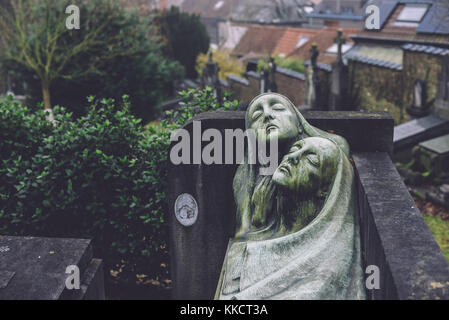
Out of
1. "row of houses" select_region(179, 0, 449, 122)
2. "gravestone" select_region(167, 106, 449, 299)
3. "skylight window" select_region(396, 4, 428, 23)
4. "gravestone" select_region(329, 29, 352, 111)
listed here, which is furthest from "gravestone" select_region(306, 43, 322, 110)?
"gravestone" select_region(167, 106, 449, 299)

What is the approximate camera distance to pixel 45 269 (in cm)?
476

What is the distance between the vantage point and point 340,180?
4320 mm

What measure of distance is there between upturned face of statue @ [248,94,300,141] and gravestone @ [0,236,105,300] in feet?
6.81

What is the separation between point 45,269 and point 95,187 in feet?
6.16

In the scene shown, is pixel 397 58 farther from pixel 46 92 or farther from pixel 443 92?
pixel 46 92

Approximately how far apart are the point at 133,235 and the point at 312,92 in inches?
535

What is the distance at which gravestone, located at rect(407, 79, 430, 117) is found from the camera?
50.1ft

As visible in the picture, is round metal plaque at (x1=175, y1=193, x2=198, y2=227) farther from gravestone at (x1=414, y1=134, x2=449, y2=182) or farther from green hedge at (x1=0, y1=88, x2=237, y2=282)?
gravestone at (x1=414, y1=134, x2=449, y2=182)

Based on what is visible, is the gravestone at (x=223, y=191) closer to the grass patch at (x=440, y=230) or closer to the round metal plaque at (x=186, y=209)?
the round metal plaque at (x=186, y=209)

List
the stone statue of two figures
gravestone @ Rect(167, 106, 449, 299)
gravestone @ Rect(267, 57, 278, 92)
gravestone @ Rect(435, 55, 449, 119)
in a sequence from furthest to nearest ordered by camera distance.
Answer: gravestone @ Rect(267, 57, 278, 92) → gravestone @ Rect(435, 55, 449, 119) → gravestone @ Rect(167, 106, 449, 299) → the stone statue of two figures

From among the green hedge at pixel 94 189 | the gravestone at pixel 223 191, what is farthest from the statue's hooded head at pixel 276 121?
the green hedge at pixel 94 189

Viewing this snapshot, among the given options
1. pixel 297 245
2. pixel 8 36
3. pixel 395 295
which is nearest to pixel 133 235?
pixel 297 245

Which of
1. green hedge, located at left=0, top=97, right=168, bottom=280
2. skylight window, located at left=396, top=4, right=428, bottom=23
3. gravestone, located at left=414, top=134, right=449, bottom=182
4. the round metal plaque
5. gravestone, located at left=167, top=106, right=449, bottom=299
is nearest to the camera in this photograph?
gravestone, located at left=167, top=106, right=449, bottom=299

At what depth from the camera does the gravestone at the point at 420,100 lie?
15267 millimetres
